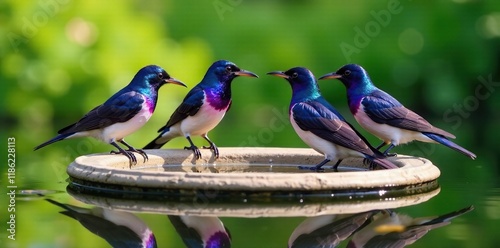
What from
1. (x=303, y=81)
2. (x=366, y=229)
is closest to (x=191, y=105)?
(x=303, y=81)

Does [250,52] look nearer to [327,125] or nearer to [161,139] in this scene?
[161,139]

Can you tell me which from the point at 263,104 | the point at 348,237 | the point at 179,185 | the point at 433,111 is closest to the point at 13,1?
the point at 263,104

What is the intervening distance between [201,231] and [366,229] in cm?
74

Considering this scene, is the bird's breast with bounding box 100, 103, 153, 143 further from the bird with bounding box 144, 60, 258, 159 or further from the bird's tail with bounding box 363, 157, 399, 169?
the bird's tail with bounding box 363, 157, 399, 169

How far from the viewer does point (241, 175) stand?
17.9 ft

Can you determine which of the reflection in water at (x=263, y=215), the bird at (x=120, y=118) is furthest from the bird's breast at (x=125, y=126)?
the reflection in water at (x=263, y=215)

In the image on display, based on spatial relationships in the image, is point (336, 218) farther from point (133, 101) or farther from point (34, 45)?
point (34, 45)

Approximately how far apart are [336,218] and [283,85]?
7.89m

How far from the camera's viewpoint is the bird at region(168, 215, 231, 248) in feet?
14.6

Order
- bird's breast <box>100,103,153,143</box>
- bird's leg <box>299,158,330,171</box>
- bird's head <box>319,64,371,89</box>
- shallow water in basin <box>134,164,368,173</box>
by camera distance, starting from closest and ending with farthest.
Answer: bird's leg <box>299,158,330,171</box> < shallow water in basin <box>134,164,368,173</box> < bird's breast <box>100,103,153,143</box> < bird's head <box>319,64,371,89</box>

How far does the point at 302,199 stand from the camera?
551 centimetres

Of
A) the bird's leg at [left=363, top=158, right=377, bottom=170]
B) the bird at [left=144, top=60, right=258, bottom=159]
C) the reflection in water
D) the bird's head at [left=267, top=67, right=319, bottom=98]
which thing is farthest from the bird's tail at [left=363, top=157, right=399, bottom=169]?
the bird at [left=144, top=60, right=258, bottom=159]

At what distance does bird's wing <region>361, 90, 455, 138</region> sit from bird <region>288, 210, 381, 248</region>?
1535mm

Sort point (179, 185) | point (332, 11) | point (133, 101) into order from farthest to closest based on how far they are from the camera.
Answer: point (332, 11), point (133, 101), point (179, 185)
